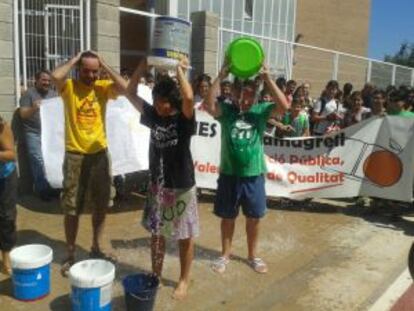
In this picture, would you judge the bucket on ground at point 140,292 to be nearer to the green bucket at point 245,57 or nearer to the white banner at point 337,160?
the green bucket at point 245,57

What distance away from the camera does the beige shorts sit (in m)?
4.86

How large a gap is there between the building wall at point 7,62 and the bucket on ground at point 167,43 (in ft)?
11.7

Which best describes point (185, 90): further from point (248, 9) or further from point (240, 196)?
point (248, 9)

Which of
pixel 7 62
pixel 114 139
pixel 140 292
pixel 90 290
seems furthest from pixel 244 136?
pixel 7 62

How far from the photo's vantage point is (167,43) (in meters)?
4.09

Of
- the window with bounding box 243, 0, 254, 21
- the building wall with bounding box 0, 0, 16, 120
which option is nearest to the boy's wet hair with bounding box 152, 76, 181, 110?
the building wall with bounding box 0, 0, 16, 120

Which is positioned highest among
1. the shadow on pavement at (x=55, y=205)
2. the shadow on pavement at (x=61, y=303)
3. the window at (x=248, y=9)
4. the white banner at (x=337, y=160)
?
the window at (x=248, y=9)

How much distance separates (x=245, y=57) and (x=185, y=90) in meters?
0.79

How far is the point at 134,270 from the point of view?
5.09 m

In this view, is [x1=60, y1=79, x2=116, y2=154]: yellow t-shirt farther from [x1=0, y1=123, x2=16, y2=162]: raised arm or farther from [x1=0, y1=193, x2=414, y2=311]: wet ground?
[x1=0, y1=193, x2=414, y2=311]: wet ground

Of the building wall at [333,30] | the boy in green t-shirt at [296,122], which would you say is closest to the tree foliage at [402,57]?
the building wall at [333,30]

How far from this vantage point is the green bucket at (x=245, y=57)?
180 inches

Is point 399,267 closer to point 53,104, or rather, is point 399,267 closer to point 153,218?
point 153,218

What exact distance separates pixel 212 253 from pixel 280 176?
230 centimetres
